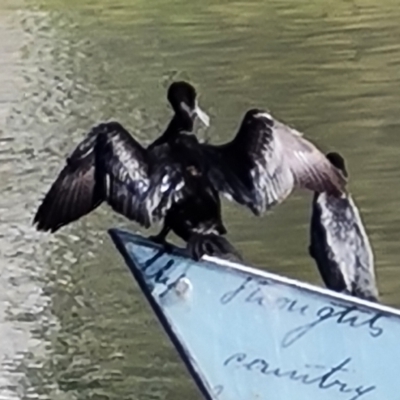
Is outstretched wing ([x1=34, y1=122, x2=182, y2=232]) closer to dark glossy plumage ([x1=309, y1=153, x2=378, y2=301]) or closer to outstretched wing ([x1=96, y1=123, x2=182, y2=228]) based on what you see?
outstretched wing ([x1=96, y1=123, x2=182, y2=228])

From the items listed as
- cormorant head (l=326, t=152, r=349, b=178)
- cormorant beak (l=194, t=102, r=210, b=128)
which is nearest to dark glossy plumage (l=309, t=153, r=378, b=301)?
cormorant head (l=326, t=152, r=349, b=178)

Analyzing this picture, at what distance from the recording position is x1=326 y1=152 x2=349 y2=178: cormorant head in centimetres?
76

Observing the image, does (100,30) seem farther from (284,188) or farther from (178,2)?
(284,188)

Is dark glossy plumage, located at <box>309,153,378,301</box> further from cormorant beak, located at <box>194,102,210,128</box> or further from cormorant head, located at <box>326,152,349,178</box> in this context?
cormorant beak, located at <box>194,102,210,128</box>

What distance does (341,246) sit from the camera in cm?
74

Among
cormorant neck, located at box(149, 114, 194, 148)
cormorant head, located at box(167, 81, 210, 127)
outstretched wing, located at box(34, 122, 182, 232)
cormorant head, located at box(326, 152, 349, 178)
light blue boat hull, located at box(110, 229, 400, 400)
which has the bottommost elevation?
light blue boat hull, located at box(110, 229, 400, 400)

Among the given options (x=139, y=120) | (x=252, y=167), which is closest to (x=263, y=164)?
(x=252, y=167)

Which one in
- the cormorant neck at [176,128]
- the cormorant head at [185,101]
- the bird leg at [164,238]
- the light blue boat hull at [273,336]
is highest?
the cormorant head at [185,101]

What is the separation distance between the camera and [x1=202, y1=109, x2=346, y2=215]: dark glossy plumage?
73cm

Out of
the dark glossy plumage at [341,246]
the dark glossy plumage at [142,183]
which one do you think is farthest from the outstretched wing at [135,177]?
the dark glossy plumage at [341,246]

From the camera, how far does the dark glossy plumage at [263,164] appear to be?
727mm

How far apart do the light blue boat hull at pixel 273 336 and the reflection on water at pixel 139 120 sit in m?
0.03

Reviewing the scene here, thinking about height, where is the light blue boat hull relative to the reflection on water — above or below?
below

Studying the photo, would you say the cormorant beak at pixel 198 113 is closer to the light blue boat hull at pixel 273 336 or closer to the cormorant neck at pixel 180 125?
the cormorant neck at pixel 180 125
